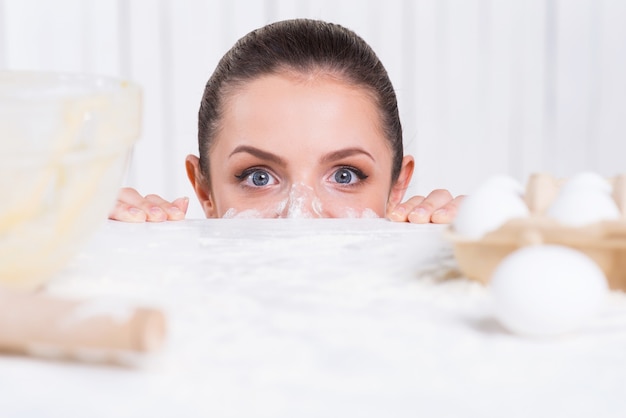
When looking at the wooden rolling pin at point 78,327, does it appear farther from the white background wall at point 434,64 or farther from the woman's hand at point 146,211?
the white background wall at point 434,64

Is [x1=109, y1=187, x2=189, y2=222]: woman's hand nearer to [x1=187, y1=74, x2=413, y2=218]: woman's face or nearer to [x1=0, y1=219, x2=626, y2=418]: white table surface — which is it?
[x1=187, y1=74, x2=413, y2=218]: woman's face

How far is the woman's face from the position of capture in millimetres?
1076

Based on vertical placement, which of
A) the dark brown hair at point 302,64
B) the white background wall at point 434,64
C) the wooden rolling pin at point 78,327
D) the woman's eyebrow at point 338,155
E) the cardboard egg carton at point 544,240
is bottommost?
the wooden rolling pin at point 78,327

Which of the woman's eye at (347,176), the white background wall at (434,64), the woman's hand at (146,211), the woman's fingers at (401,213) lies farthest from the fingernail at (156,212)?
the white background wall at (434,64)

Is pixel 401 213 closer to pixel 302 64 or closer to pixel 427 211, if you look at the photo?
pixel 427 211

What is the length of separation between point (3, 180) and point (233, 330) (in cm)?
13

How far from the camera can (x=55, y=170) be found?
0.38m

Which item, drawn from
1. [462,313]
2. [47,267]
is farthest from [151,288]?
[462,313]

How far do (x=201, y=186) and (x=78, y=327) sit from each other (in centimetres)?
104

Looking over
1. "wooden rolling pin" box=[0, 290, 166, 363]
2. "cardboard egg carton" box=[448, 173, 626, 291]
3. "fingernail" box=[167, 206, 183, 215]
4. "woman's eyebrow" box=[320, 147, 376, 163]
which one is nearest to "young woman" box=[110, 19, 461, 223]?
"woman's eyebrow" box=[320, 147, 376, 163]

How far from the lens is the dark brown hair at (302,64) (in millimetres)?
1210

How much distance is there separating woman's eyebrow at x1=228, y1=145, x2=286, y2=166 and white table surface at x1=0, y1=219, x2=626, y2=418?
0.59m

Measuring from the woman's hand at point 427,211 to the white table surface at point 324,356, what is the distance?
31 cm

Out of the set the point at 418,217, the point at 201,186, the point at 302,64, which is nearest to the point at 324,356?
the point at 418,217
